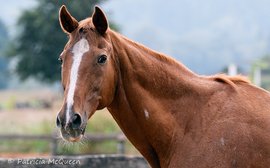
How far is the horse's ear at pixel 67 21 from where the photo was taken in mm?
5691

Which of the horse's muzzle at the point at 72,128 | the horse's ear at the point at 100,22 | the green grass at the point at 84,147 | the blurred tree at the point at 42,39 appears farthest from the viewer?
the blurred tree at the point at 42,39

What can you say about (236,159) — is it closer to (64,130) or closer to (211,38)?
(64,130)

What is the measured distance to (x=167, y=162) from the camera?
5.66 metres

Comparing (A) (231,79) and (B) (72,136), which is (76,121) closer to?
(B) (72,136)

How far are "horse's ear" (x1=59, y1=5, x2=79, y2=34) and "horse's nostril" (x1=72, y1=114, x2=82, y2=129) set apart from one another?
932 mm

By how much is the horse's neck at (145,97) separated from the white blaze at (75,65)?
0.38 meters

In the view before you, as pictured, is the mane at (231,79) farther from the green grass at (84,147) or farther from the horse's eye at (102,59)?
the green grass at (84,147)

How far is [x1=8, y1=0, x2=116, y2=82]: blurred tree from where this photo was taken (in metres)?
52.6

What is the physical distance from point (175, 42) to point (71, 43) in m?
141

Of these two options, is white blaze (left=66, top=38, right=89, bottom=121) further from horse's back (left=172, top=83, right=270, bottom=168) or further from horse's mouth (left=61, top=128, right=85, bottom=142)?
horse's back (left=172, top=83, right=270, bottom=168)

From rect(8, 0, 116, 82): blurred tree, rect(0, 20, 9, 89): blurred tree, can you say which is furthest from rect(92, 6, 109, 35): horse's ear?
rect(0, 20, 9, 89): blurred tree

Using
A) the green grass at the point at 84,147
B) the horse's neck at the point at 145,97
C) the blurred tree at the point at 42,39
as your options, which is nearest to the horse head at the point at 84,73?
the horse's neck at the point at 145,97

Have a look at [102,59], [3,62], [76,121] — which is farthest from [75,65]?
[3,62]

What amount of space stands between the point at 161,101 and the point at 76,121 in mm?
1001
